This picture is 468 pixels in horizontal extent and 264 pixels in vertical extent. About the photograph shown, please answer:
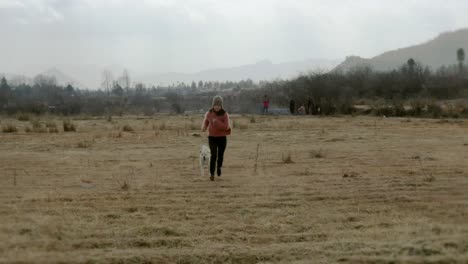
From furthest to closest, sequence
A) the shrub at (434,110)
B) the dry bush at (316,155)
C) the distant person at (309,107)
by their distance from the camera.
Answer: the distant person at (309,107), the shrub at (434,110), the dry bush at (316,155)

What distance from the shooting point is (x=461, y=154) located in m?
13.1

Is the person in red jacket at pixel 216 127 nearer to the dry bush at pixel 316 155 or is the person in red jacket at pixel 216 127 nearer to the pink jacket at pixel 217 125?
the pink jacket at pixel 217 125

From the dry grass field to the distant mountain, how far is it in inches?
6335

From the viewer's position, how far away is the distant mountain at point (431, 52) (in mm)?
170250

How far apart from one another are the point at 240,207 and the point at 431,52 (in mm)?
185087

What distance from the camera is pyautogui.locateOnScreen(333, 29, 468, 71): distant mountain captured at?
17025 centimetres

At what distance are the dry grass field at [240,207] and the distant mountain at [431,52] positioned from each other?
160913 millimetres

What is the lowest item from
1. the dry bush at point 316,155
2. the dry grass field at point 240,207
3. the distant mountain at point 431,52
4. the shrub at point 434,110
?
the dry grass field at point 240,207

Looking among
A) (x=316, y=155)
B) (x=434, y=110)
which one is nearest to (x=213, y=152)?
(x=316, y=155)

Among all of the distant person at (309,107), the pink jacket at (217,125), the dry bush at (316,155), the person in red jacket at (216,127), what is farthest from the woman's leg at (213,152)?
the distant person at (309,107)

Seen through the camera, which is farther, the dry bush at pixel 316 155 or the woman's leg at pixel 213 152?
the dry bush at pixel 316 155

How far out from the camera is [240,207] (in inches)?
296

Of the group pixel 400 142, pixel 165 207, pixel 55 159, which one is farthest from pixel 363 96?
pixel 165 207

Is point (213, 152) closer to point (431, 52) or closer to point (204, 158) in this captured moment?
point (204, 158)
